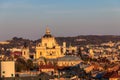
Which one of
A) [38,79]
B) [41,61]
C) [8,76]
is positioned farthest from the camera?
[41,61]

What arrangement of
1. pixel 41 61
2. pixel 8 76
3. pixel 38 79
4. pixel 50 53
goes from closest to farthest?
1. pixel 38 79
2. pixel 8 76
3. pixel 41 61
4. pixel 50 53

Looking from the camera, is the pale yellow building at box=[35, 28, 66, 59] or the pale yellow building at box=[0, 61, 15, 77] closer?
the pale yellow building at box=[0, 61, 15, 77]

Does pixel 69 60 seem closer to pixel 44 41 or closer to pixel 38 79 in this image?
pixel 44 41

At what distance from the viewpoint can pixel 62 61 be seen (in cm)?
10975

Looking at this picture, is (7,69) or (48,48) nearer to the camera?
(7,69)

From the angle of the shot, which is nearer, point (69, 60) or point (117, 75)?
point (117, 75)

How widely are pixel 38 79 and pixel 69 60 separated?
6088cm

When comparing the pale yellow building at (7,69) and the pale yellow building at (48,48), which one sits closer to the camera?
the pale yellow building at (7,69)

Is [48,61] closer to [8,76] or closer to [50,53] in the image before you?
[50,53]

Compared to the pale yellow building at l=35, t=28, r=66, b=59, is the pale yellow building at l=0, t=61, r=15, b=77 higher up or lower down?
lower down

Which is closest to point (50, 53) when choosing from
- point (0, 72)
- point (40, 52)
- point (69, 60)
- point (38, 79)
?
point (40, 52)

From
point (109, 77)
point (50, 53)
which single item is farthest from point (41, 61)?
point (109, 77)

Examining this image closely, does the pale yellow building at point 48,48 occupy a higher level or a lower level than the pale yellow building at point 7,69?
higher

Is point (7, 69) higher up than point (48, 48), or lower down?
lower down
